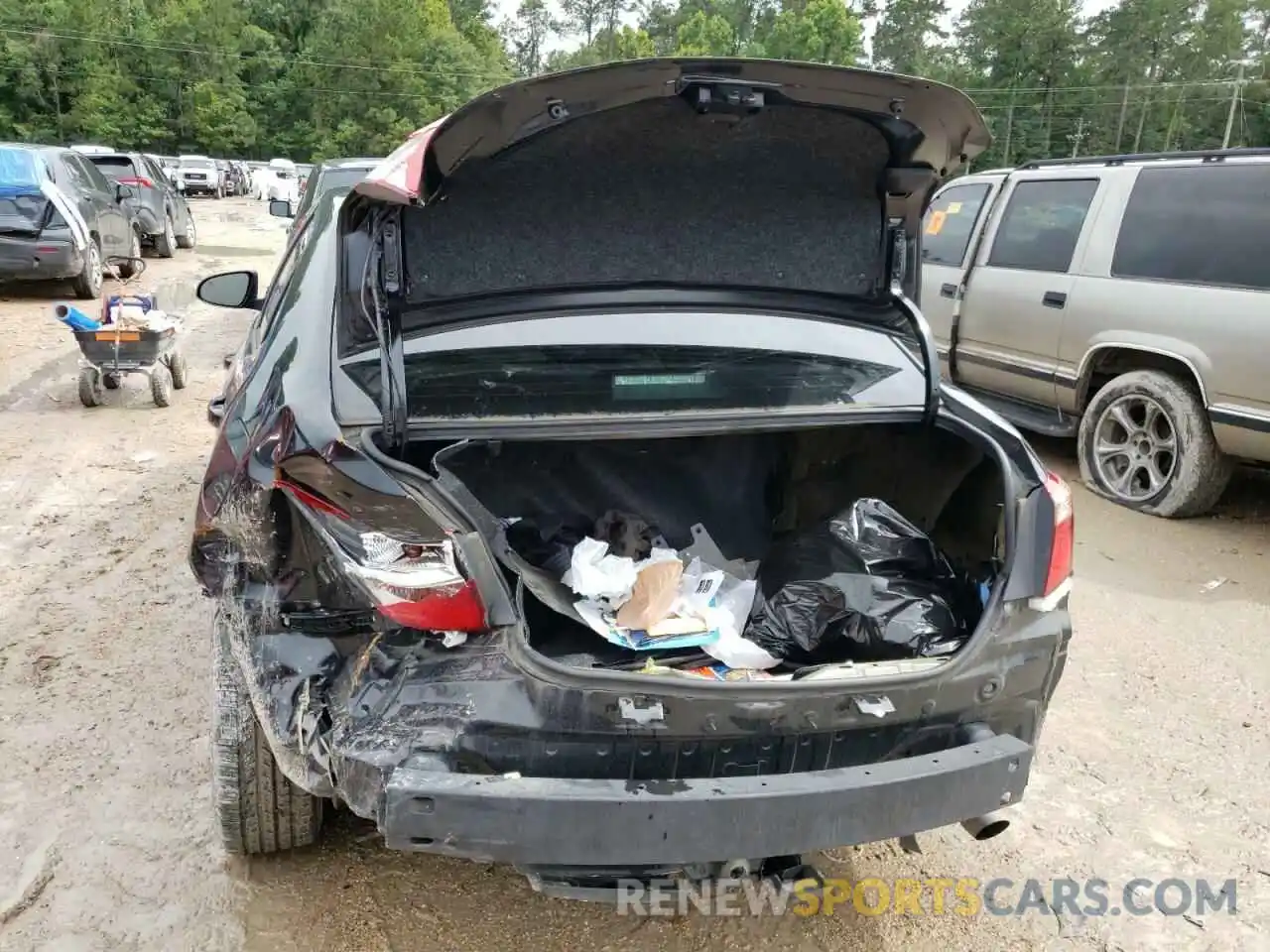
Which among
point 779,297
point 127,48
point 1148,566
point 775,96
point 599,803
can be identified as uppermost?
point 127,48

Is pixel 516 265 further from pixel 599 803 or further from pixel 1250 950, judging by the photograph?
pixel 1250 950

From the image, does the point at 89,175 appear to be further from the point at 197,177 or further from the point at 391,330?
the point at 197,177

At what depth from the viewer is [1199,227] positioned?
5273 mm

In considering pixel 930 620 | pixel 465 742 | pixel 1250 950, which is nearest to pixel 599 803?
pixel 465 742

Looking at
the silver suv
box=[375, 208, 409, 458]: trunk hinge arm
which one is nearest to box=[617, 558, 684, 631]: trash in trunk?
box=[375, 208, 409, 458]: trunk hinge arm

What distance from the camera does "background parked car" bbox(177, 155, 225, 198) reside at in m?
37.4

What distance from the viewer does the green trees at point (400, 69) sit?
55031 millimetres

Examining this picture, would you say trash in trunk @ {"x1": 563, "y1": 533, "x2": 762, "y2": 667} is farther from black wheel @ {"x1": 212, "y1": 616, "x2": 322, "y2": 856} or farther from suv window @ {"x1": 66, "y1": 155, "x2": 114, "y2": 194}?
suv window @ {"x1": 66, "y1": 155, "x2": 114, "y2": 194}

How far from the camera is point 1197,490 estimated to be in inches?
211

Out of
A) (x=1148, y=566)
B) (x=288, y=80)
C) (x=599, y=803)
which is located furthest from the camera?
(x=288, y=80)

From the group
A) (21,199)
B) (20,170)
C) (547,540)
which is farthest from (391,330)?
(20,170)

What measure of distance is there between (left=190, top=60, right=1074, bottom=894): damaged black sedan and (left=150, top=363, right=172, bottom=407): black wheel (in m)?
4.22

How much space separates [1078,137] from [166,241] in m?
53.5

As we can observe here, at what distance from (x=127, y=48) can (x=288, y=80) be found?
9330 mm
